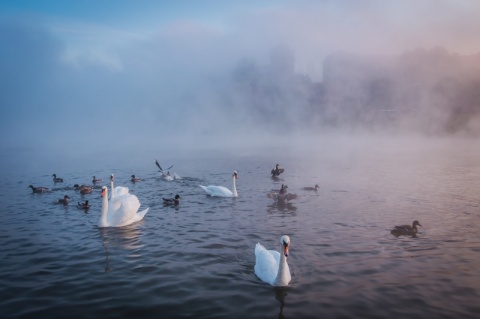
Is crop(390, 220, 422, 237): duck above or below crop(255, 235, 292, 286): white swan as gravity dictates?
above

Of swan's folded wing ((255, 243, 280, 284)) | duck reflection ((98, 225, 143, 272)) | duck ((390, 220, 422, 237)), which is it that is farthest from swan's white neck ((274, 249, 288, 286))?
duck ((390, 220, 422, 237))

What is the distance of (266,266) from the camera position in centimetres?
916

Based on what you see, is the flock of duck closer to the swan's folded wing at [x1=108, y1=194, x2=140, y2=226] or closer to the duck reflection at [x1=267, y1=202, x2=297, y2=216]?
the swan's folded wing at [x1=108, y1=194, x2=140, y2=226]

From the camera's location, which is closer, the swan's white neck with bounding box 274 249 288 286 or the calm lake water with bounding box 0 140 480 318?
the calm lake water with bounding box 0 140 480 318

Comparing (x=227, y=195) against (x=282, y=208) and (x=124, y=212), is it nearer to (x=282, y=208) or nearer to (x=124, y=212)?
(x=282, y=208)

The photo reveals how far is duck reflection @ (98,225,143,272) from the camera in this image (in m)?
11.9

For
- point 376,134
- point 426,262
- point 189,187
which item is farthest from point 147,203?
point 376,134

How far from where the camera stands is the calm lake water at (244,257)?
790cm

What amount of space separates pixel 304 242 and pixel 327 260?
1744mm

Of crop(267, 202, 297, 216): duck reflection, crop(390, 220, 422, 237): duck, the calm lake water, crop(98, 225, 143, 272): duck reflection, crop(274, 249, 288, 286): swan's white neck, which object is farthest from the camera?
crop(267, 202, 297, 216): duck reflection

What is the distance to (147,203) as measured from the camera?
1933cm

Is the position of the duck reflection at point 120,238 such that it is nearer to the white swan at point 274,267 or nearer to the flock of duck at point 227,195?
the flock of duck at point 227,195

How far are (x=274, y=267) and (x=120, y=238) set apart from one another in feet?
20.5

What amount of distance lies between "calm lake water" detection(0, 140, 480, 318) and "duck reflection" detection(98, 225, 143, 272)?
0.07 meters
